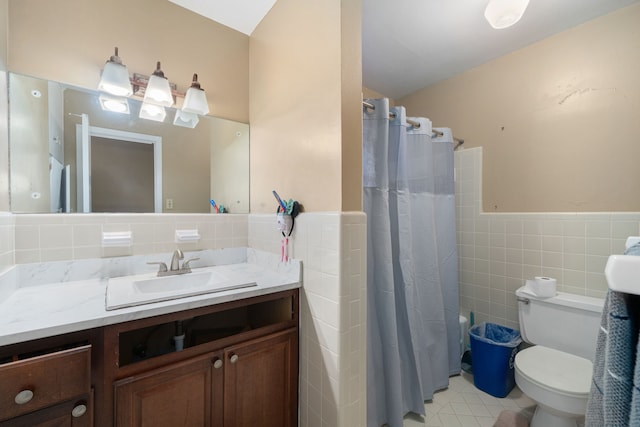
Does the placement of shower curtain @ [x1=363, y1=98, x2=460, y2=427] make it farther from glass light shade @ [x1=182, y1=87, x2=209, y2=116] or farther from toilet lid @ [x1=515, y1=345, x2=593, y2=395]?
glass light shade @ [x1=182, y1=87, x2=209, y2=116]

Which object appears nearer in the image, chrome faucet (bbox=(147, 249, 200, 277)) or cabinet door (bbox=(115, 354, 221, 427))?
cabinet door (bbox=(115, 354, 221, 427))

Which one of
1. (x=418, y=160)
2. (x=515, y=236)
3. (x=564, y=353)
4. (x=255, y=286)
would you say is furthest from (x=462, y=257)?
(x=255, y=286)

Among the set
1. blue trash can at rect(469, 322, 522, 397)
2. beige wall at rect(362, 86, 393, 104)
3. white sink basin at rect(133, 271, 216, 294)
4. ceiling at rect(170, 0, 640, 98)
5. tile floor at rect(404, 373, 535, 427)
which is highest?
ceiling at rect(170, 0, 640, 98)

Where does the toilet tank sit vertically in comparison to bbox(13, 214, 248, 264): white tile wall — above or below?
below

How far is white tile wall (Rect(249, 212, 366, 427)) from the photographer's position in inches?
41.7

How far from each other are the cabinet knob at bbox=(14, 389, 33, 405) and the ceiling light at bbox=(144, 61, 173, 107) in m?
1.34

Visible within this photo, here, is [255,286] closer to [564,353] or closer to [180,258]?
[180,258]

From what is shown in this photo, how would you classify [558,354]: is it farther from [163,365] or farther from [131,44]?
[131,44]

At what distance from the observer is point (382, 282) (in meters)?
1.47

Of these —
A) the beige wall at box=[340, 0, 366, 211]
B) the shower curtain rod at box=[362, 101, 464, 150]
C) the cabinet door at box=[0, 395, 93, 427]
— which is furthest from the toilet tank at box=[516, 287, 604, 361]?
the cabinet door at box=[0, 395, 93, 427]

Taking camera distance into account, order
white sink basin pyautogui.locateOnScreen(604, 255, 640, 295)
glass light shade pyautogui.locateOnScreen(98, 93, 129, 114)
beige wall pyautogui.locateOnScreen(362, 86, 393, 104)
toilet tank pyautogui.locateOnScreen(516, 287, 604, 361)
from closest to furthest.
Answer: white sink basin pyautogui.locateOnScreen(604, 255, 640, 295) < glass light shade pyautogui.locateOnScreen(98, 93, 129, 114) < toilet tank pyautogui.locateOnScreen(516, 287, 604, 361) < beige wall pyautogui.locateOnScreen(362, 86, 393, 104)

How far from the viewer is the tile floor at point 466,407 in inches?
58.5

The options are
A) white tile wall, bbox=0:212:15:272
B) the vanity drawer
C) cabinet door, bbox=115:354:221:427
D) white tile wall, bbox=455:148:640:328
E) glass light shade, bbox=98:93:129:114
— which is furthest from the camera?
white tile wall, bbox=455:148:640:328

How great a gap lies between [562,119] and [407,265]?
144 centimetres
